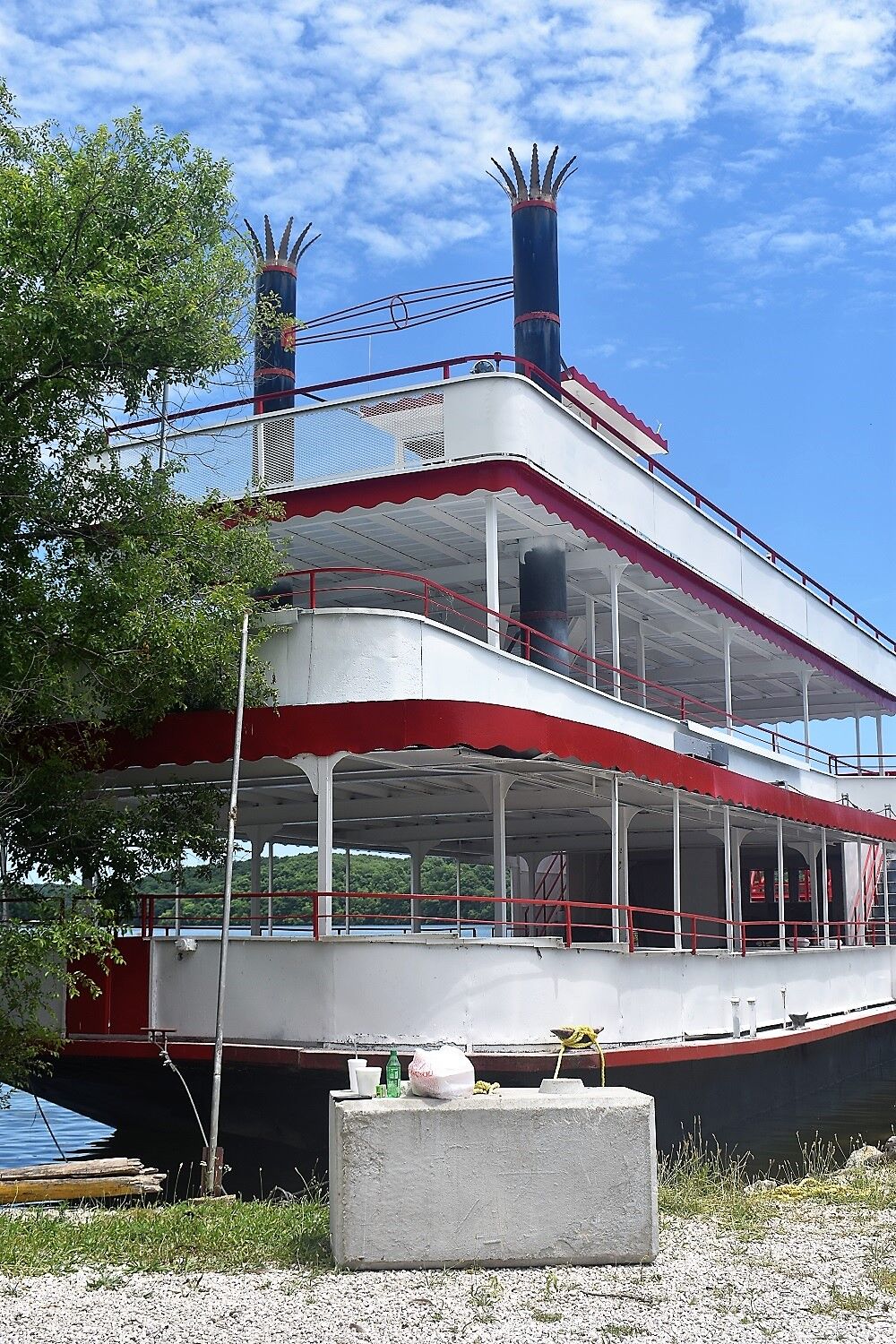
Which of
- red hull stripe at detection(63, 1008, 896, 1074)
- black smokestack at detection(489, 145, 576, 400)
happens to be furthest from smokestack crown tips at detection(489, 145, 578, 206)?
red hull stripe at detection(63, 1008, 896, 1074)

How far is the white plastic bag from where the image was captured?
8.93 m

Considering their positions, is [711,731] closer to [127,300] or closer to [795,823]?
[795,823]

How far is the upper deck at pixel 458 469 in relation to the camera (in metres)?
17.8

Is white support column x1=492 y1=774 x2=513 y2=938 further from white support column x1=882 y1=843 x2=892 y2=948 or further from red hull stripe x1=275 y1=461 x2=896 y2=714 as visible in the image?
white support column x1=882 y1=843 x2=892 y2=948

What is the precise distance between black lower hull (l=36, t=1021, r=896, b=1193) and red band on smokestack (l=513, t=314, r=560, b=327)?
1197 cm

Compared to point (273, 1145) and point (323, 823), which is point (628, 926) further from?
point (273, 1145)

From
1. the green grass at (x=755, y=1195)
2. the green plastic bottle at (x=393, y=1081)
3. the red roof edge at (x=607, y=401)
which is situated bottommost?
the green grass at (x=755, y=1195)

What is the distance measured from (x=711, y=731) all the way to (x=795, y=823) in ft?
15.0

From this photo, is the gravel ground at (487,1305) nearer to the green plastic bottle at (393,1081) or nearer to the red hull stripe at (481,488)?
the green plastic bottle at (393,1081)

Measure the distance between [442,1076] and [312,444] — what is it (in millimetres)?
11483

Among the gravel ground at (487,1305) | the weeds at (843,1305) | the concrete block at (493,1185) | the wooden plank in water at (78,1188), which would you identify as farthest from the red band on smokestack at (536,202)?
the weeds at (843,1305)

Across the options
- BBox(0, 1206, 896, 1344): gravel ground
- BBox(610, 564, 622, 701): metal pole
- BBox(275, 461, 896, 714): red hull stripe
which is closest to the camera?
BBox(0, 1206, 896, 1344): gravel ground

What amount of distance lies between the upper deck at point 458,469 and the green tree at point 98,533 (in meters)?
1.70

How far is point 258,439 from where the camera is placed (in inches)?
767
